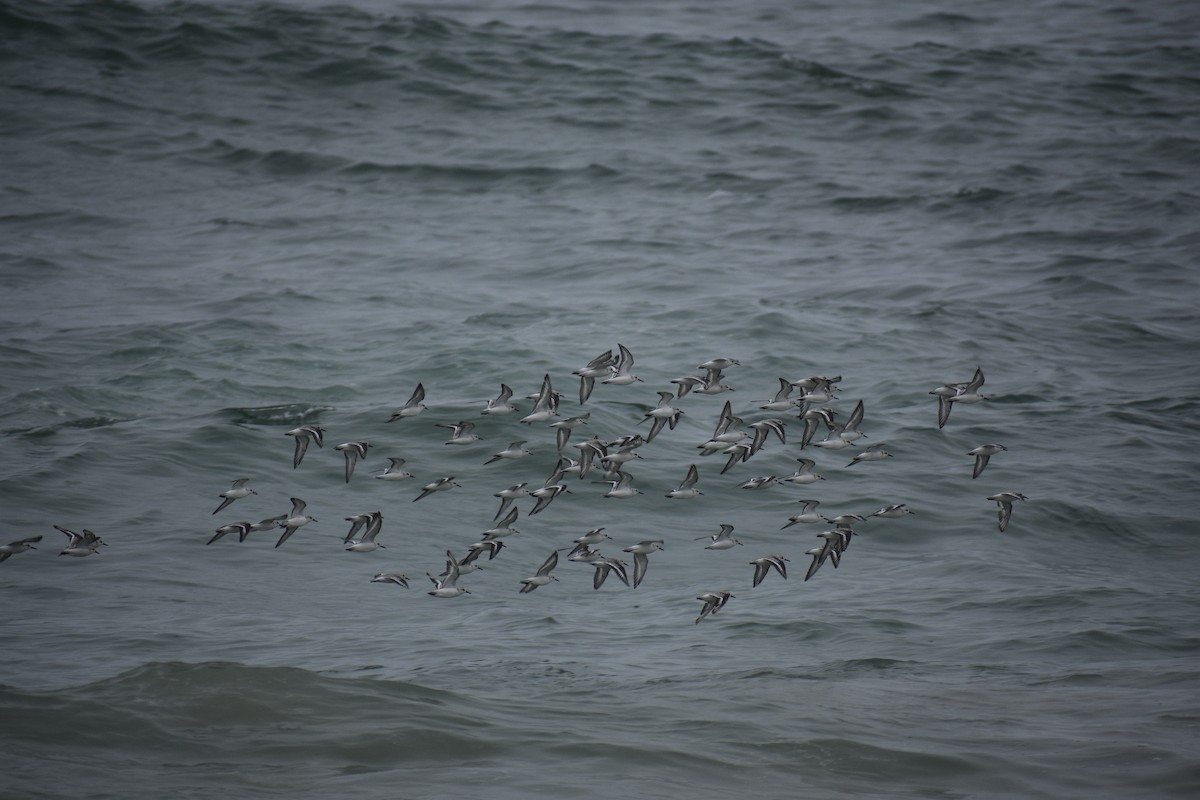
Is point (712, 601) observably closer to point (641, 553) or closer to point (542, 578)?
point (641, 553)

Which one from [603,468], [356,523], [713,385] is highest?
[713,385]

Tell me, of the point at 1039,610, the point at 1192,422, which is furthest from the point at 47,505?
the point at 1192,422

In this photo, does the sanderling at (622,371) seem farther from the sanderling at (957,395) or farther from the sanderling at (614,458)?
the sanderling at (957,395)

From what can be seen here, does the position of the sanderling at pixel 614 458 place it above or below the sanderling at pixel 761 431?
below

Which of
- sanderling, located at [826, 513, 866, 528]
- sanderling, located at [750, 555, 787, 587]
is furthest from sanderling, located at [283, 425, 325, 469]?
sanderling, located at [826, 513, 866, 528]

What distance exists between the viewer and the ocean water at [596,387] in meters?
15.5

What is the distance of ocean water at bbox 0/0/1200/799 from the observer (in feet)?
50.8

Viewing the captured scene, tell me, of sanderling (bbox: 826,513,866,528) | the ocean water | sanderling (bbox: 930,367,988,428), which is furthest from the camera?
sanderling (bbox: 826,513,866,528)

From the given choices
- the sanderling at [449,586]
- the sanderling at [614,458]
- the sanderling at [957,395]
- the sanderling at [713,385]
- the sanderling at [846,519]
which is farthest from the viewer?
the sanderling at [846,519]

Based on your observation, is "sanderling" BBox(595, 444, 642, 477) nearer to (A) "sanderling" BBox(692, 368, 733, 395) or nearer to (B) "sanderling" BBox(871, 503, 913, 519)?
(A) "sanderling" BBox(692, 368, 733, 395)

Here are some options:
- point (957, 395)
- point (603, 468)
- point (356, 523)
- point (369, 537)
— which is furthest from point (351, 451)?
point (957, 395)

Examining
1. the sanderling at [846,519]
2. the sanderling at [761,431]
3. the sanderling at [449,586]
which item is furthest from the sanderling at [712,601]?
the sanderling at [449,586]

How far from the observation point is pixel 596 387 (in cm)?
2739

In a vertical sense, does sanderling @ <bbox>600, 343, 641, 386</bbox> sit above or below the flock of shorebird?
above
